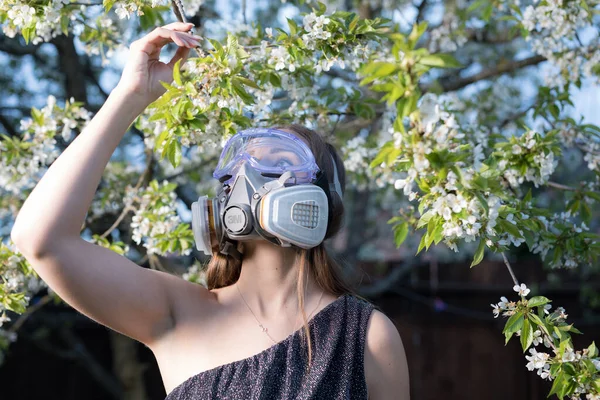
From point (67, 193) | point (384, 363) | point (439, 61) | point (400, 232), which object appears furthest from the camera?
point (400, 232)

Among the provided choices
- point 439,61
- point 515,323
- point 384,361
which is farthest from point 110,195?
point 439,61

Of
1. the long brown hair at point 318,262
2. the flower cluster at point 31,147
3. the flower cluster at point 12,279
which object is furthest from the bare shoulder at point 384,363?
the flower cluster at point 31,147

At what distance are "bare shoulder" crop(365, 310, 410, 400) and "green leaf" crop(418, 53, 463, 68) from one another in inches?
29.5

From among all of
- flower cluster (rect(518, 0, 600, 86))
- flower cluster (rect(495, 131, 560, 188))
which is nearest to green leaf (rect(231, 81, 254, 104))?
flower cluster (rect(495, 131, 560, 188))

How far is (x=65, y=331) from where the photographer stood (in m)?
5.00

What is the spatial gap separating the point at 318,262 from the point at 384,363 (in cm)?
29

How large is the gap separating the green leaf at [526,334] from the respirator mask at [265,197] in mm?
518

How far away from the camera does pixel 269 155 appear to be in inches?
64.8

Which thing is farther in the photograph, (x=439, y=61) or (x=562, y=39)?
(x=562, y=39)

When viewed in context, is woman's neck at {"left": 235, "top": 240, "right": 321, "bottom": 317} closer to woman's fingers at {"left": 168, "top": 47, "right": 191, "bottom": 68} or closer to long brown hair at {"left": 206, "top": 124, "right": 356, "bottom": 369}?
long brown hair at {"left": 206, "top": 124, "right": 356, "bottom": 369}

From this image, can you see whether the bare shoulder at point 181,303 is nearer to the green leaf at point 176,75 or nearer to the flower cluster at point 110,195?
the green leaf at point 176,75

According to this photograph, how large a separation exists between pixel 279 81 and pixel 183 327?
0.87 meters

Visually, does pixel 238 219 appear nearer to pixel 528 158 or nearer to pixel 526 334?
pixel 526 334

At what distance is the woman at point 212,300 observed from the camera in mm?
1380
